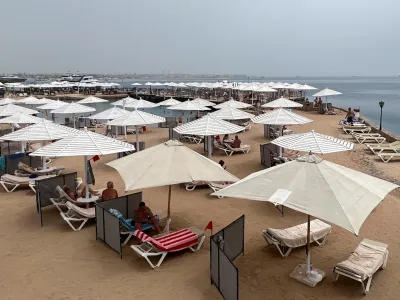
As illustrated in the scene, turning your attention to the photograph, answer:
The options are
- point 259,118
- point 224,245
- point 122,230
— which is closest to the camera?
point 224,245

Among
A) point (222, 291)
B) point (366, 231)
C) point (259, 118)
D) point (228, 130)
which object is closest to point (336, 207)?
point (222, 291)

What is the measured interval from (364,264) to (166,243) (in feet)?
10.2

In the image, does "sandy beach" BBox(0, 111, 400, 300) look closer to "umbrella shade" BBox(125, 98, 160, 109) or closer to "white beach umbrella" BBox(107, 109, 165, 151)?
"white beach umbrella" BBox(107, 109, 165, 151)

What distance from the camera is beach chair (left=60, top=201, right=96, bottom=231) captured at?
7.31m

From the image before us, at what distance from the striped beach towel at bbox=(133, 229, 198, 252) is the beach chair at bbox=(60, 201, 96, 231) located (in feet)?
5.38

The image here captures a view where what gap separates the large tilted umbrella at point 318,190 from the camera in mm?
Result: 4340

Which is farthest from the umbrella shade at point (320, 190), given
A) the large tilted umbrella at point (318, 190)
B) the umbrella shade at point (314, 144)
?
the umbrella shade at point (314, 144)

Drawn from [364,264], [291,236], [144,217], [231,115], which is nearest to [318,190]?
[364,264]

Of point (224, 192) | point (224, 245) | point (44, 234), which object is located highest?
point (224, 192)

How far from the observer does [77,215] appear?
7.59 m

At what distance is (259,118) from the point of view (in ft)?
41.8

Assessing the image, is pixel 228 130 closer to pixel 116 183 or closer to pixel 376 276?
pixel 116 183

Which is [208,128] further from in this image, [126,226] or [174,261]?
[174,261]

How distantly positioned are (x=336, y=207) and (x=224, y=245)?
1747 millimetres
